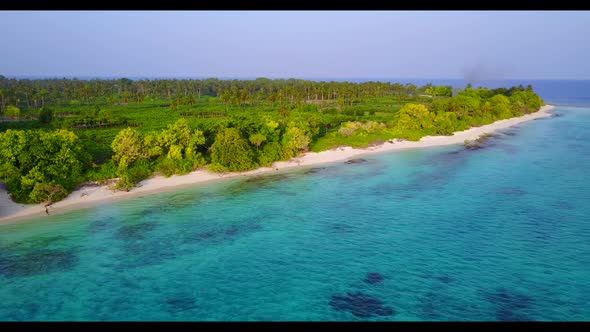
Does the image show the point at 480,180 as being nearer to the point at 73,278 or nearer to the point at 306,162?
the point at 306,162

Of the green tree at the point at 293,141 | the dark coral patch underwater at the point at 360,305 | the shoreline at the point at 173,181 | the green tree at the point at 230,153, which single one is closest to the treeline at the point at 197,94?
the shoreline at the point at 173,181

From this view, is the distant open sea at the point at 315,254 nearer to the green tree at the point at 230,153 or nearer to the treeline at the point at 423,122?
the green tree at the point at 230,153

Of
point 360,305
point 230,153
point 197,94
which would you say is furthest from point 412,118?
point 197,94

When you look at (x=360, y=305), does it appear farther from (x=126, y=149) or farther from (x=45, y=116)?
(x=45, y=116)

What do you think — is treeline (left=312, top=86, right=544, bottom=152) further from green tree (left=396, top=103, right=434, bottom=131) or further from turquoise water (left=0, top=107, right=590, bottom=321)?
turquoise water (left=0, top=107, right=590, bottom=321)

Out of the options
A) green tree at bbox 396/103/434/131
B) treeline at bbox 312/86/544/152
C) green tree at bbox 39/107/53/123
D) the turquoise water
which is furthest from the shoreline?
green tree at bbox 39/107/53/123

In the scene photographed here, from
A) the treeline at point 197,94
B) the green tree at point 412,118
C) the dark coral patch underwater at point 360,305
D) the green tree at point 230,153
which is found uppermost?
the treeline at point 197,94

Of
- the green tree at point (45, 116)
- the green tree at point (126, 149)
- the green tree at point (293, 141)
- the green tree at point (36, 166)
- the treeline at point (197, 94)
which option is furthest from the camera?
the treeline at point (197, 94)
